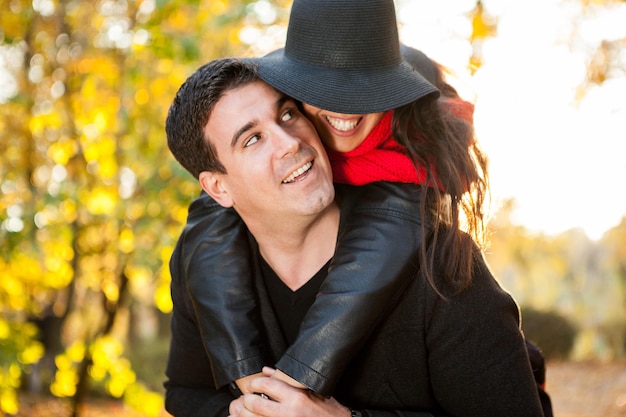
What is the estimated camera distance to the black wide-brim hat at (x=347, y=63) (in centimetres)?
211

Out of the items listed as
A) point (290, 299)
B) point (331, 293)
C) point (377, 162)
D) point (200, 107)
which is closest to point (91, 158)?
point (200, 107)

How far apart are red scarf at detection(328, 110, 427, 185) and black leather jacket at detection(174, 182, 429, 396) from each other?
33 millimetres

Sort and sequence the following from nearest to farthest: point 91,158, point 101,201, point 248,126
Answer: point 248,126 < point 101,201 < point 91,158

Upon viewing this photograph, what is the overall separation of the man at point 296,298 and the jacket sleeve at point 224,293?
0.08 feet

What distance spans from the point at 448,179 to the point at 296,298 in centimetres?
63

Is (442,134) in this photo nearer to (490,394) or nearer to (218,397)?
(490,394)

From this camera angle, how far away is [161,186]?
14.8ft

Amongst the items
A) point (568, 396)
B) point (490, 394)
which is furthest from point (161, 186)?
point (568, 396)

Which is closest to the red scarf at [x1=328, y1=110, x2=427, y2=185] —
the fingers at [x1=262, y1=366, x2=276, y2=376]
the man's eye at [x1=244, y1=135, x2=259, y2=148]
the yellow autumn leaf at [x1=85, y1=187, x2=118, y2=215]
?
the man's eye at [x1=244, y1=135, x2=259, y2=148]

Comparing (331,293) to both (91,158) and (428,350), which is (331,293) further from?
(91,158)

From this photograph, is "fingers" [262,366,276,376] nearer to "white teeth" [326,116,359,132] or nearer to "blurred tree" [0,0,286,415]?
"white teeth" [326,116,359,132]

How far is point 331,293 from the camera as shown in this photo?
2119mm

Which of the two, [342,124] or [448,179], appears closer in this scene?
[448,179]

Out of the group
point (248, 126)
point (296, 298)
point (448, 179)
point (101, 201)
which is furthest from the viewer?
point (101, 201)
